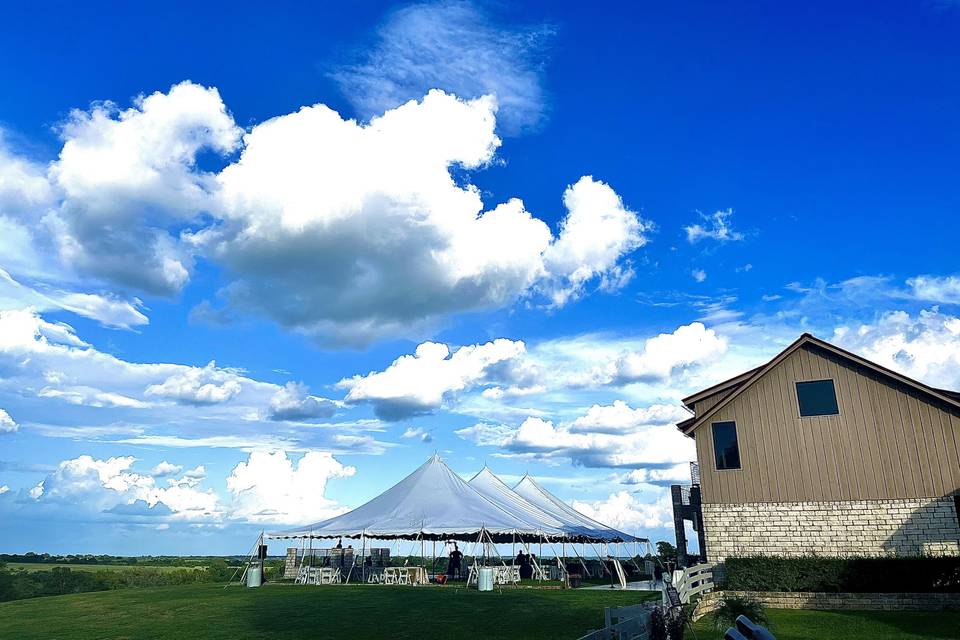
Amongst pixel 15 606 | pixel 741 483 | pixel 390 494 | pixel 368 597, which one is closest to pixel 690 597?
pixel 741 483

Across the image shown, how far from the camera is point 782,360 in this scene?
20312mm

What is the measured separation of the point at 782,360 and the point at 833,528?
15.9ft

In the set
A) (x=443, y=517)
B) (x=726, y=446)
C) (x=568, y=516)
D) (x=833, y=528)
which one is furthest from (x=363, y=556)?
(x=833, y=528)

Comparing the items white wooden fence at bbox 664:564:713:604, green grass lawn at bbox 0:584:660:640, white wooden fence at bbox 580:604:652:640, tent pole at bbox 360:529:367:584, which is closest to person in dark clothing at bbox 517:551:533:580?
tent pole at bbox 360:529:367:584

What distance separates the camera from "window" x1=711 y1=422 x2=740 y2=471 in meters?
20.4

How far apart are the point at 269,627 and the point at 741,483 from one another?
13.7 meters

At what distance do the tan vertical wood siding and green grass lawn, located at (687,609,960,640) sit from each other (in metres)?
4.03

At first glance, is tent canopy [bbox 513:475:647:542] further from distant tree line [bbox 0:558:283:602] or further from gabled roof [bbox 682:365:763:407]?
distant tree line [bbox 0:558:283:602]

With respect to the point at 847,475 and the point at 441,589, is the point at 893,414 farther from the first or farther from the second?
the point at 441,589

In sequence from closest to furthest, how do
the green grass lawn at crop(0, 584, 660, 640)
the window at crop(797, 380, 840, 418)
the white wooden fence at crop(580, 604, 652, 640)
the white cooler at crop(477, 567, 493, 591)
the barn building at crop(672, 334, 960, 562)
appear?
the white wooden fence at crop(580, 604, 652, 640) → the green grass lawn at crop(0, 584, 660, 640) → the barn building at crop(672, 334, 960, 562) → the window at crop(797, 380, 840, 418) → the white cooler at crop(477, 567, 493, 591)

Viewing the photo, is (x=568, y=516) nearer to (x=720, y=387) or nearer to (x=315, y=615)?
(x=720, y=387)

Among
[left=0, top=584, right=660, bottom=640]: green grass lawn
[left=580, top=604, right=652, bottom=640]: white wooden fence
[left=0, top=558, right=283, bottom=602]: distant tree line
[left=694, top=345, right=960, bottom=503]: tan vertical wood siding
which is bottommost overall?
Answer: [left=0, top=558, right=283, bottom=602]: distant tree line

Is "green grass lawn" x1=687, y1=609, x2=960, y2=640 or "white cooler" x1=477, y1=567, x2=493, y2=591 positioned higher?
"white cooler" x1=477, y1=567, x2=493, y2=591

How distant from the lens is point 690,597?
15602mm
